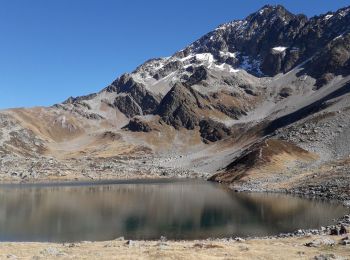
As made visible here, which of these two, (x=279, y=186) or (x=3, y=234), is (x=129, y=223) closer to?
(x=3, y=234)

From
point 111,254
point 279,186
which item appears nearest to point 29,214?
point 111,254

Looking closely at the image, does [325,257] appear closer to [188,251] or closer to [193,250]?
[188,251]

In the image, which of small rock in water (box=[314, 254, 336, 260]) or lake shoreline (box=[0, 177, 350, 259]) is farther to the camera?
lake shoreline (box=[0, 177, 350, 259])

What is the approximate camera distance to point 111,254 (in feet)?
136

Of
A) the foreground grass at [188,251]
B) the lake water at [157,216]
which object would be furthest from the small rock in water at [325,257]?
the lake water at [157,216]

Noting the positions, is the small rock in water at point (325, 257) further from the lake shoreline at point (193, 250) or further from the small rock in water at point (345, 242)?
the small rock in water at point (345, 242)

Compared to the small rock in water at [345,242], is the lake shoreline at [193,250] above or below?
below

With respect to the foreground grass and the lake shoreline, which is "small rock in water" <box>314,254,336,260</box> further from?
the lake shoreline

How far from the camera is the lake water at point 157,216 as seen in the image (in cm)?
6675

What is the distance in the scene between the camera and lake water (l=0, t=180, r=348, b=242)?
6675cm

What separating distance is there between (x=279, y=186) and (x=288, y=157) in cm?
4215

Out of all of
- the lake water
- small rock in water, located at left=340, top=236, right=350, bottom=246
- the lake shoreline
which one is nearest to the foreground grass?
the lake shoreline

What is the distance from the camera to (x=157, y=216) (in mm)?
84250

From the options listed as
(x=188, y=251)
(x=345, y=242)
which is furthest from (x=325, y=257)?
(x=188, y=251)
